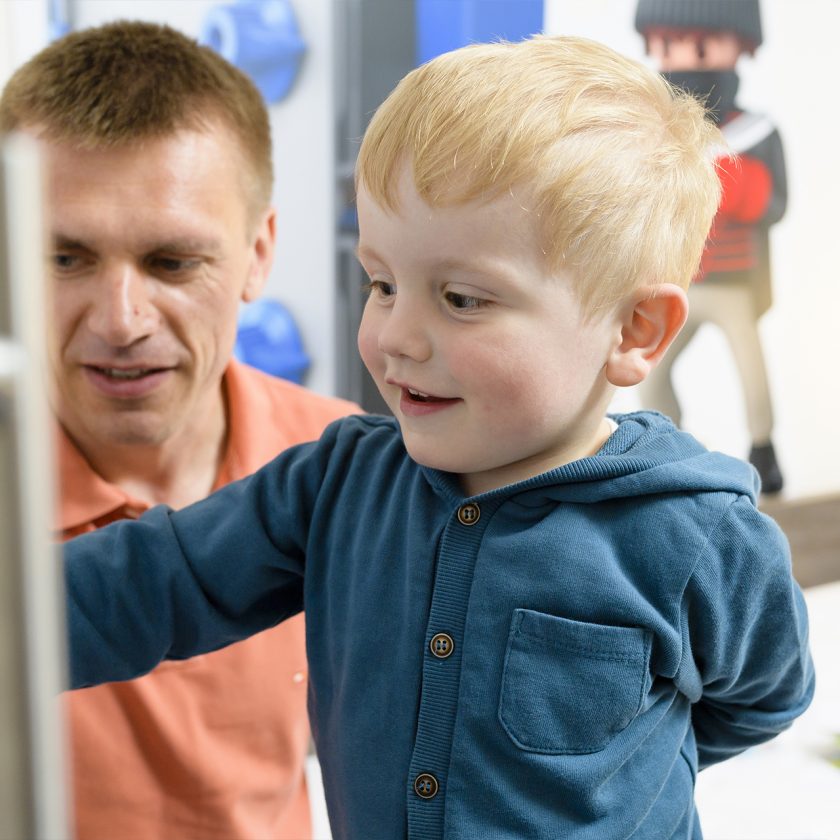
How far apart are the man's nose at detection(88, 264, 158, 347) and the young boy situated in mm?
266

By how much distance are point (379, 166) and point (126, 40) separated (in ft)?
1.73

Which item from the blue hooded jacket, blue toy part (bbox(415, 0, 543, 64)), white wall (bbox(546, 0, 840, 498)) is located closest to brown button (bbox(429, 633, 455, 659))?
the blue hooded jacket

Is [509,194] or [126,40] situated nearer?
[509,194]

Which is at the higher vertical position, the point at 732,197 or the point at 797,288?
the point at 732,197

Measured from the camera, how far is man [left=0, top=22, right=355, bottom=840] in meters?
1.01

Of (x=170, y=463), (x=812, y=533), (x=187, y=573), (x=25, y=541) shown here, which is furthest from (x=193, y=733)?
(x=812, y=533)

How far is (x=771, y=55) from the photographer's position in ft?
7.22

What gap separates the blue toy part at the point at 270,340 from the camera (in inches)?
65.1

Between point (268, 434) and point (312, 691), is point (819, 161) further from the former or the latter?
point (312, 691)

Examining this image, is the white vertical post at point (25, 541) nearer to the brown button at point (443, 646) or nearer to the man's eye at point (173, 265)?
the brown button at point (443, 646)

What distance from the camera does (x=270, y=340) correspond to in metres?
1.68

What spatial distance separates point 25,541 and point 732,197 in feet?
6.84

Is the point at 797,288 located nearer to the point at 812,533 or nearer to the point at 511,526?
the point at 812,533

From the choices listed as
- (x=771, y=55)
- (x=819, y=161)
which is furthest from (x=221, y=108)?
(x=819, y=161)
